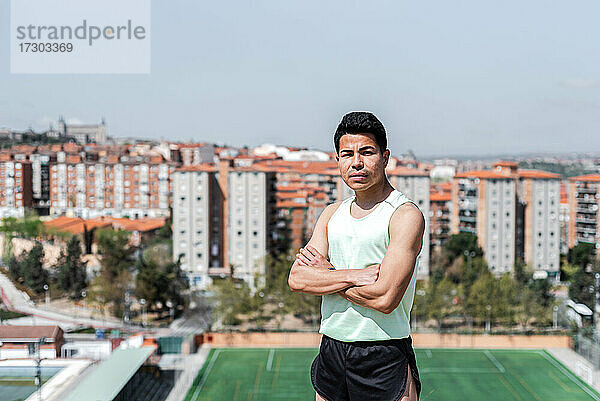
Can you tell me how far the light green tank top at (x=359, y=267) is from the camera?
1999mm

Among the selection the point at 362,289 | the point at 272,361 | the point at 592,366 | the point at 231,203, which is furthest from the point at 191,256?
the point at 362,289

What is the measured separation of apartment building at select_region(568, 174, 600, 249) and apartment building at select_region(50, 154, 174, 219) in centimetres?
1709

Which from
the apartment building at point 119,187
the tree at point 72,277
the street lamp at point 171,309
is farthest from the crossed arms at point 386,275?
the apartment building at point 119,187

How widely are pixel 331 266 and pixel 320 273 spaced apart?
9 centimetres

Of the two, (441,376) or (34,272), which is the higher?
(34,272)

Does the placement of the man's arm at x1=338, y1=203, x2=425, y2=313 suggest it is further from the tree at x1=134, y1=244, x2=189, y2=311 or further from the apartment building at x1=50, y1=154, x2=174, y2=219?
the apartment building at x1=50, y1=154, x2=174, y2=219

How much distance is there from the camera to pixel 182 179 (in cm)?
2317

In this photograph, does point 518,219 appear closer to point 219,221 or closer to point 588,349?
point 588,349

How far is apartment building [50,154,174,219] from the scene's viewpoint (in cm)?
3394

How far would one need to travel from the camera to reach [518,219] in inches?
959

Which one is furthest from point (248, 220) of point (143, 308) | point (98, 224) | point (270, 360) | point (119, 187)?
point (119, 187)

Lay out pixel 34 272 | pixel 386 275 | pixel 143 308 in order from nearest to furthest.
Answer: pixel 386 275
pixel 143 308
pixel 34 272

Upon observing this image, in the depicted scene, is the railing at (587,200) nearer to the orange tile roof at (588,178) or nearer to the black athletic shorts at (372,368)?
the orange tile roof at (588,178)

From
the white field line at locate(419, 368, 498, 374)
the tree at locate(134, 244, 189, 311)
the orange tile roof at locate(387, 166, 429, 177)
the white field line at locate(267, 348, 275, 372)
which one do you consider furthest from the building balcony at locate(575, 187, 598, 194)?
the white field line at locate(267, 348, 275, 372)
